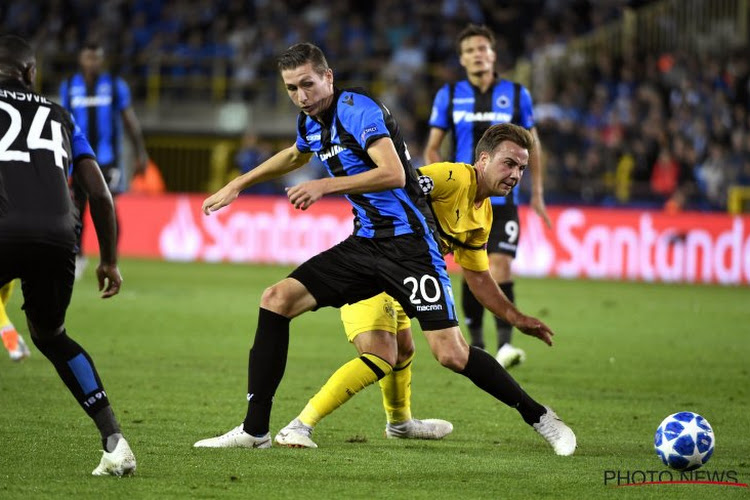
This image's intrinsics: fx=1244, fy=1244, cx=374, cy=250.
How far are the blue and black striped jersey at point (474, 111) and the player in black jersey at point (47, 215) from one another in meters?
4.70

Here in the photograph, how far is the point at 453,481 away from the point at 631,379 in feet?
13.7

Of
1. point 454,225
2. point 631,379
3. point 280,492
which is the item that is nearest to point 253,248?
point 631,379

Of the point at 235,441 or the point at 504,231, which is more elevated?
the point at 504,231

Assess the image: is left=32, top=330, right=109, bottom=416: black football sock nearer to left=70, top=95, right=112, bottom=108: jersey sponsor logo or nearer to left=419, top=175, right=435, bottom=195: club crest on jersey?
left=419, top=175, right=435, bottom=195: club crest on jersey

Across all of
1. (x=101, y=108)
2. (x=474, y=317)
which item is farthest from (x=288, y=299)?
(x=101, y=108)

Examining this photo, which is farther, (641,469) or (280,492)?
(641,469)

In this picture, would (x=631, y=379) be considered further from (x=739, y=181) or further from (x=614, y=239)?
(x=739, y=181)

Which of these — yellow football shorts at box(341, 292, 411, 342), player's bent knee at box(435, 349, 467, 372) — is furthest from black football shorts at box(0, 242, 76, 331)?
player's bent knee at box(435, 349, 467, 372)

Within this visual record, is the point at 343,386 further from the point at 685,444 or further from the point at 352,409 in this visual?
the point at 685,444

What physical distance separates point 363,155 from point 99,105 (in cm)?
751

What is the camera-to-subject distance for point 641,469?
5.92 metres

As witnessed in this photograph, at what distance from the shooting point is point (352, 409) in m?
7.79

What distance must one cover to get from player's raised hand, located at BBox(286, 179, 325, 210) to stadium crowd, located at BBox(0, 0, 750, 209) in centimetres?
1521

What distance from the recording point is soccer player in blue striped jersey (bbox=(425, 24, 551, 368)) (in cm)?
969
